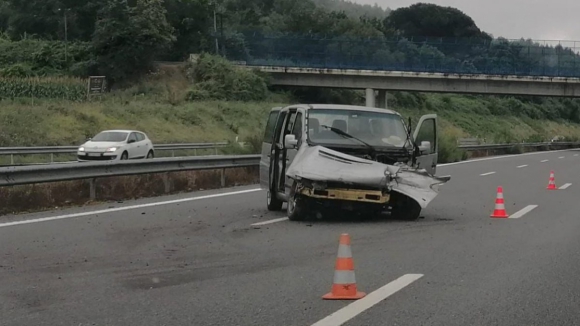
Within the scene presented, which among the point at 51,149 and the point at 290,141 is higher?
the point at 290,141

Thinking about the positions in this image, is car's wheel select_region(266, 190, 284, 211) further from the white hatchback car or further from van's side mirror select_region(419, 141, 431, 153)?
the white hatchback car

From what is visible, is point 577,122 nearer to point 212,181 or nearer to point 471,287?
point 212,181

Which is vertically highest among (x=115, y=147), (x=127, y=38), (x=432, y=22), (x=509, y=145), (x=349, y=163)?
(x=432, y=22)

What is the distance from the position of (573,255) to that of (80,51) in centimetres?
6533

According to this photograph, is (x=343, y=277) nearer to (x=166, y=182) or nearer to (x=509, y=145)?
(x=166, y=182)

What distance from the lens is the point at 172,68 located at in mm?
74312

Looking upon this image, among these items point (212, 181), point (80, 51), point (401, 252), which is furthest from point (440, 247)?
point (80, 51)

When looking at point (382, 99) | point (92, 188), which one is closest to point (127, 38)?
point (382, 99)

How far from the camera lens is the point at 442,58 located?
68312 millimetres

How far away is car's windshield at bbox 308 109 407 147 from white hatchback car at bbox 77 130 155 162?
54.4 ft

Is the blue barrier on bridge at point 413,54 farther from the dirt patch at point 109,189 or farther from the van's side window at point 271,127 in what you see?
the van's side window at point 271,127

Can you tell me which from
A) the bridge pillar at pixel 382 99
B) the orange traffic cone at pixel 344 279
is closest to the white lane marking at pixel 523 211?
the orange traffic cone at pixel 344 279

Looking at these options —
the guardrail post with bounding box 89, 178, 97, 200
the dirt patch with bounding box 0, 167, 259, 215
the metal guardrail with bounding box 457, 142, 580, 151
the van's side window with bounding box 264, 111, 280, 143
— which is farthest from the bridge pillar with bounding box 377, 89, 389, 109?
the guardrail post with bounding box 89, 178, 97, 200

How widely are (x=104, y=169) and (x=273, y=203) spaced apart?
3758mm
